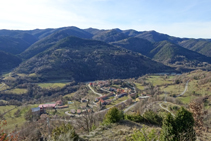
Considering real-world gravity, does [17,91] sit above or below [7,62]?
below

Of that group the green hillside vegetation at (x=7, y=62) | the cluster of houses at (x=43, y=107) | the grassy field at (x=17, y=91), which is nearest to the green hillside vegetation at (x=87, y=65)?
the green hillside vegetation at (x=7, y=62)

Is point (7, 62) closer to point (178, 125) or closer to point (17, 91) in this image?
point (17, 91)

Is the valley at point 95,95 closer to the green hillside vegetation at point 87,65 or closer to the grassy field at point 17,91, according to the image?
the green hillside vegetation at point 87,65

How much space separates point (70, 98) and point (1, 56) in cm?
12014

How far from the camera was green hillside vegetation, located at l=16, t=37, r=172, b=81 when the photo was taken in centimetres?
12895

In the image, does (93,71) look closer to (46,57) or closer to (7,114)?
(46,57)

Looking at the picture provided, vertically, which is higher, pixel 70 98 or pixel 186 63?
pixel 186 63

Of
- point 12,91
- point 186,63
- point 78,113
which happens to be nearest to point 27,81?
point 12,91

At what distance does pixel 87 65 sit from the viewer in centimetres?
15550

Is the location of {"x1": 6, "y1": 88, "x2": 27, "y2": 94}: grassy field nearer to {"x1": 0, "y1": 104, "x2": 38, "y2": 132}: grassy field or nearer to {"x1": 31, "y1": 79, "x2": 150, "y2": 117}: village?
{"x1": 0, "y1": 104, "x2": 38, "y2": 132}: grassy field

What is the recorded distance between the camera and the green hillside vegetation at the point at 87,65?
5077 inches

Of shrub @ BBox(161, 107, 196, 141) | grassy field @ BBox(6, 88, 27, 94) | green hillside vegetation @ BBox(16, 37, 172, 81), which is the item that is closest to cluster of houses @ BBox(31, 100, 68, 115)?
grassy field @ BBox(6, 88, 27, 94)

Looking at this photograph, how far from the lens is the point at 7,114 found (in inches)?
Answer: 2299

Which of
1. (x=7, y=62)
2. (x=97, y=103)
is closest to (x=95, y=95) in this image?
(x=97, y=103)
